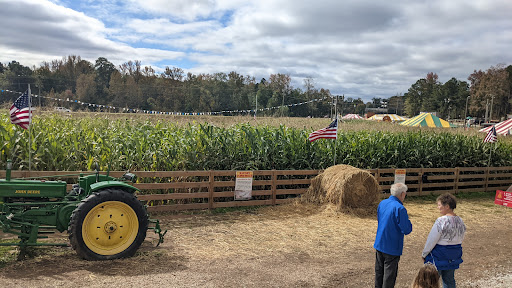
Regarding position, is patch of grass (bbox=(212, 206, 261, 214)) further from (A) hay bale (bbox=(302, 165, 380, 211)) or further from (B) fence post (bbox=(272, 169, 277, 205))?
(A) hay bale (bbox=(302, 165, 380, 211))

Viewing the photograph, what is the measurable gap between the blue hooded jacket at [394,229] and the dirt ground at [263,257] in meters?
1.08

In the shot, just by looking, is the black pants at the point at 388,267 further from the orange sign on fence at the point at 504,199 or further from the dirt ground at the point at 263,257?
the orange sign on fence at the point at 504,199

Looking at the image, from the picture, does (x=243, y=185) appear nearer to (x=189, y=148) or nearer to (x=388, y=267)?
(x=189, y=148)

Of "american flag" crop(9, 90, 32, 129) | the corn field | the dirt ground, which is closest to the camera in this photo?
the dirt ground

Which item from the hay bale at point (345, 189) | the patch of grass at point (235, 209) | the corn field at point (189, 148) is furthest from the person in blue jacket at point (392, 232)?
the corn field at point (189, 148)

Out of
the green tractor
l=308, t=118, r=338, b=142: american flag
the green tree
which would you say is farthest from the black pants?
the green tree

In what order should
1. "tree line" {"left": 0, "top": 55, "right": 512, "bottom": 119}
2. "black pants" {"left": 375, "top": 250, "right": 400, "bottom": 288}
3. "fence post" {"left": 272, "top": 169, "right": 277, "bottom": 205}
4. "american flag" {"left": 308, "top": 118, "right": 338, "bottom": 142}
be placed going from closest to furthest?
"black pants" {"left": 375, "top": 250, "right": 400, "bottom": 288} → "fence post" {"left": 272, "top": 169, "right": 277, "bottom": 205} → "american flag" {"left": 308, "top": 118, "right": 338, "bottom": 142} → "tree line" {"left": 0, "top": 55, "right": 512, "bottom": 119}

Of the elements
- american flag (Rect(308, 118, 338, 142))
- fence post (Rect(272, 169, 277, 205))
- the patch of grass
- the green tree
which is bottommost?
the patch of grass

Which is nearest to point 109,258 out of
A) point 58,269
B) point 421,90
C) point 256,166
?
point 58,269

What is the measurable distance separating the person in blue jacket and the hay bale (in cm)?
445

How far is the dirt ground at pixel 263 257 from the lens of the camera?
4395 mm

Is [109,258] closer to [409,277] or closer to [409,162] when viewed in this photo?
[409,277]

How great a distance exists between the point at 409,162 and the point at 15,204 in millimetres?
11640

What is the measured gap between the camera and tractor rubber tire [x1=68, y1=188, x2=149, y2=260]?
462 cm
